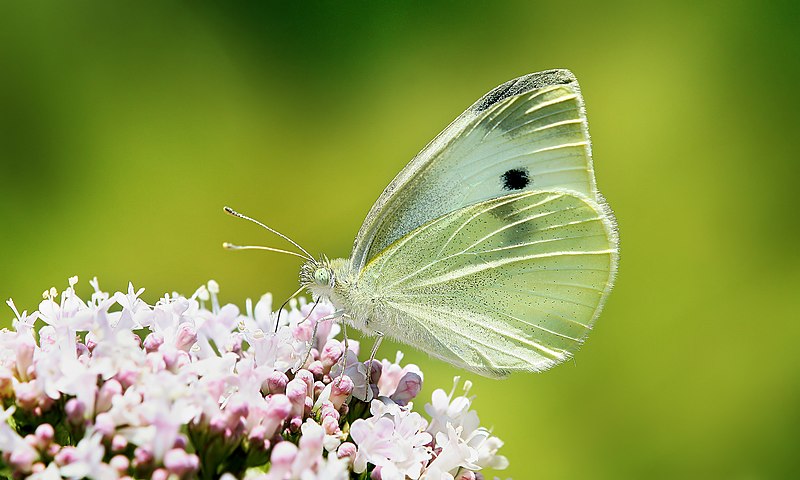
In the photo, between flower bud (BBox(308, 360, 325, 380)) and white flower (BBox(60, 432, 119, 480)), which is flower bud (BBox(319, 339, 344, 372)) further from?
white flower (BBox(60, 432, 119, 480))

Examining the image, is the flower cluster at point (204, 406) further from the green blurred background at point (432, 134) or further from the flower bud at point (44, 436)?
the green blurred background at point (432, 134)

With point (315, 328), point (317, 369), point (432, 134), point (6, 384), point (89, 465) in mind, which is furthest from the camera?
point (432, 134)

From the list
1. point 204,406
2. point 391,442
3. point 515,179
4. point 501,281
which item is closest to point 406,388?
point 391,442

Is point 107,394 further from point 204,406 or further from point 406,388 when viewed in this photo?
point 406,388

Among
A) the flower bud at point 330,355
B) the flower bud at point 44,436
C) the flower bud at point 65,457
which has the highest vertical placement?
the flower bud at point 330,355

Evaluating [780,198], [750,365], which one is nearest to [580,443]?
[750,365]

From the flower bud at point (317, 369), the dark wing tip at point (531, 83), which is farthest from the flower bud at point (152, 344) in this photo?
the dark wing tip at point (531, 83)

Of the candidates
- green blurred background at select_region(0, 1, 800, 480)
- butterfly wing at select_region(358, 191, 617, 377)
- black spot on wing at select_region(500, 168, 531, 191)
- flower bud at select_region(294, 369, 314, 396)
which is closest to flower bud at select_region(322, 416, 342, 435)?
flower bud at select_region(294, 369, 314, 396)
